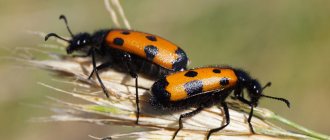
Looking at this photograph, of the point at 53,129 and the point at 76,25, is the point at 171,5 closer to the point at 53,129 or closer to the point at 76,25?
the point at 76,25

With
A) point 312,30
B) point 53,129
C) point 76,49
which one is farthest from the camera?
point 312,30

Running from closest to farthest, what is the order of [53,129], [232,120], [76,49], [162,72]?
[232,120] → [162,72] → [76,49] → [53,129]

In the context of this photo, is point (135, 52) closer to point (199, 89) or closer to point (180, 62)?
point (180, 62)

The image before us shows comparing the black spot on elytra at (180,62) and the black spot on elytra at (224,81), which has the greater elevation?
the black spot on elytra at (180,62)

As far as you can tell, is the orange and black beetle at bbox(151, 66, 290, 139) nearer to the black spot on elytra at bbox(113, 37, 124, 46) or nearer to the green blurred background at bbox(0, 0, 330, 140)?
the black spot on elytra at bbox(113, 37, 124, 46)

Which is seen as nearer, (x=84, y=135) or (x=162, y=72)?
(x=162, y=72)

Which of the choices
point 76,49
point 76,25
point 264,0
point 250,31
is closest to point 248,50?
point 250,31

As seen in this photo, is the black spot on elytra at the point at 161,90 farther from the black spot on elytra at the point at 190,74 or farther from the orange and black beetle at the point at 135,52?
the orange and black beetle at the point at 135,52

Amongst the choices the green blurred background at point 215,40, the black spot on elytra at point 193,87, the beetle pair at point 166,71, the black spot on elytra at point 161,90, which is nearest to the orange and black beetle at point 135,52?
the beetle pair at point 166,71
